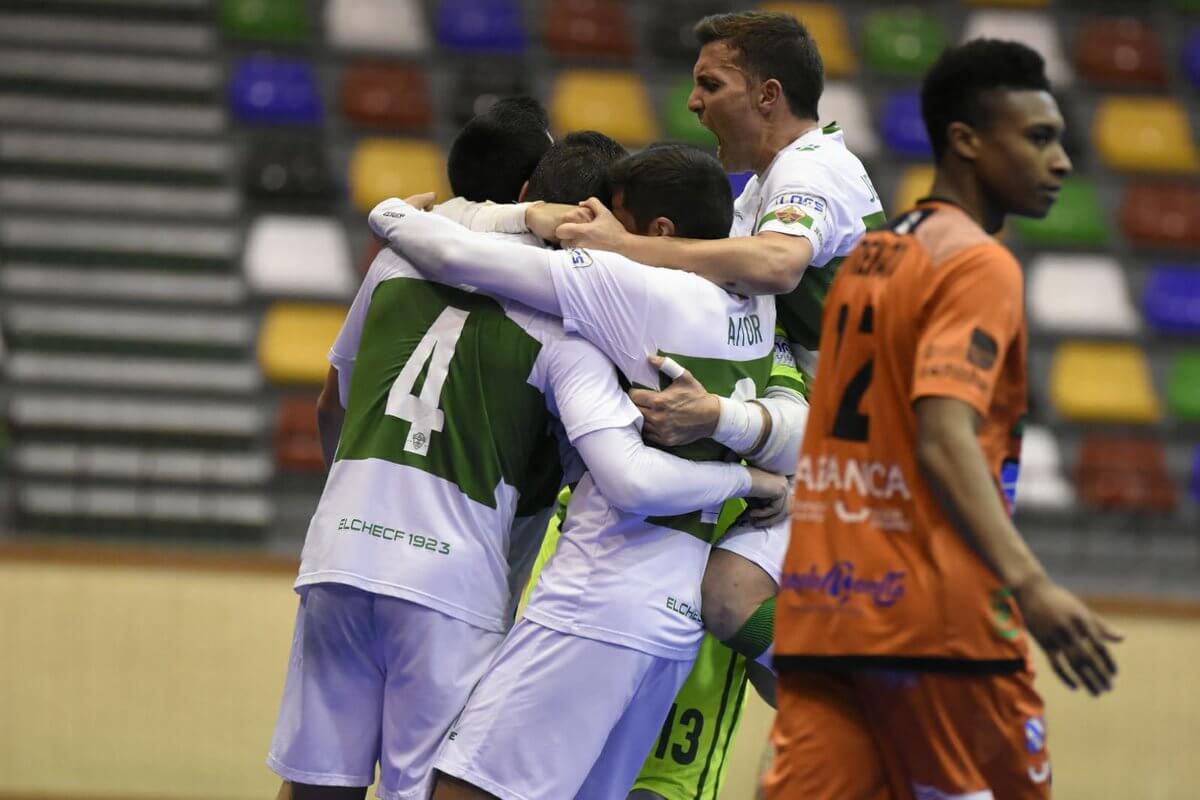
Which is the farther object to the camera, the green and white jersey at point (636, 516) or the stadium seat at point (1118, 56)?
the stadium seat at point (1118, 56)

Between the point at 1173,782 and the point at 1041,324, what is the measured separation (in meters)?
3.78

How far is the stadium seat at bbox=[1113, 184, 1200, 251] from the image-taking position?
440 inches

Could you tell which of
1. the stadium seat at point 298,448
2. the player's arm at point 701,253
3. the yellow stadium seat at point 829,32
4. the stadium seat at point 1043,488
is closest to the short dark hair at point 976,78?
the player's arm at point 701,253

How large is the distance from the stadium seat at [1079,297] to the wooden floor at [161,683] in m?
3.43

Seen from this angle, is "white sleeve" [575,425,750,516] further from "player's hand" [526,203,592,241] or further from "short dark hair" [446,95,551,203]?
"short dark hair" [446,95,551,203]

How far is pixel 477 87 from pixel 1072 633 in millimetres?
9322

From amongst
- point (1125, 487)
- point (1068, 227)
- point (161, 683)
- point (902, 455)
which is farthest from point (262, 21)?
point (902, 455)

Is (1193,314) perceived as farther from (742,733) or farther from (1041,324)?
(742,733)

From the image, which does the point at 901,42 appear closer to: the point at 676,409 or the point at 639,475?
the point at 676,409

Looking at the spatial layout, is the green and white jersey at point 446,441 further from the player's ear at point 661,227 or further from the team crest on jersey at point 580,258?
the player's ear at point 661,227

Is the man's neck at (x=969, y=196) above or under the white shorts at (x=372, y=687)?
above

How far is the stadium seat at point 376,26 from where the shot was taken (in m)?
11.7

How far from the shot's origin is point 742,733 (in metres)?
7.64

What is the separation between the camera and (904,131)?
1143 centimetres
